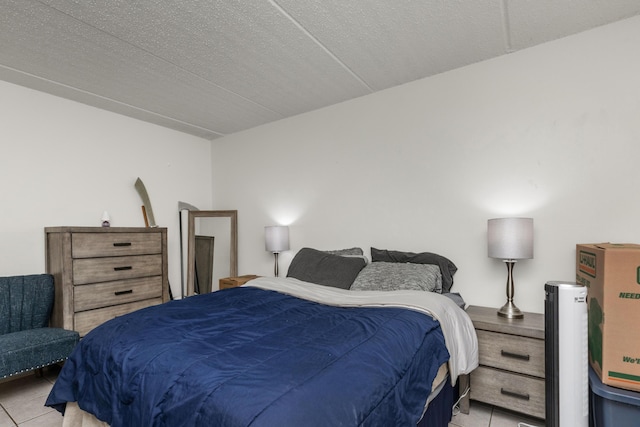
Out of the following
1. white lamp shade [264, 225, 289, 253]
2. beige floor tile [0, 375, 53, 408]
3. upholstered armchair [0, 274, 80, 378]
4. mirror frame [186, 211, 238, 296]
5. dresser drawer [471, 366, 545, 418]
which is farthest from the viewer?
mirror frame [186, 211, 238, 296]

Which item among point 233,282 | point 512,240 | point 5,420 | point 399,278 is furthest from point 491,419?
point 5,420

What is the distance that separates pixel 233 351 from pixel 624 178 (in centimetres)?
255

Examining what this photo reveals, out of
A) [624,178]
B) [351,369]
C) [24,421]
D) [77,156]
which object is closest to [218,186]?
[77,156]

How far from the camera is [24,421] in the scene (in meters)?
2.17

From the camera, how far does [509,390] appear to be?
2.04 metres

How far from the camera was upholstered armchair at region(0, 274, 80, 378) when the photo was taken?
2361mm

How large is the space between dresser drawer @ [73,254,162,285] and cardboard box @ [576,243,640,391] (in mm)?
3652

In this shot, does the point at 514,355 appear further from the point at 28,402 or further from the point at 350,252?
the point at 28,402

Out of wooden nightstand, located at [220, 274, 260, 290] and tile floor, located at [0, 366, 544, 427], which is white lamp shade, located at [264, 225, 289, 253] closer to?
wooden nightstand, located at [220, 274, 260, 290]

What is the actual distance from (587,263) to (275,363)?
1.80 m

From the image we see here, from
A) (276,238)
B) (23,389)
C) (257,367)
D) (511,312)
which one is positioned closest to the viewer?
(257,367)

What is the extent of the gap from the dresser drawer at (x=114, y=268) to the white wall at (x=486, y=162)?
1.54 m

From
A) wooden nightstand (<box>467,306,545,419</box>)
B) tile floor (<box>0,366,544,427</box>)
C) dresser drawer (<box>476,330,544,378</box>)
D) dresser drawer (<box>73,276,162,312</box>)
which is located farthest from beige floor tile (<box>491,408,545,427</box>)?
Result: dresser drawer (<box>73,276,162,312</box>)

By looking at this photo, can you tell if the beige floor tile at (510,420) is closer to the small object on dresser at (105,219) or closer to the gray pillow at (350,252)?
the gray pillow at (350,252)
